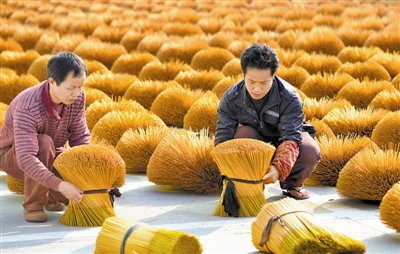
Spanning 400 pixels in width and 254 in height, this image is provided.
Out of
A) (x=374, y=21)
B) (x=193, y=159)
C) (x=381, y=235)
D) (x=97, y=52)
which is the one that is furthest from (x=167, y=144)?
(x=374, y=21)

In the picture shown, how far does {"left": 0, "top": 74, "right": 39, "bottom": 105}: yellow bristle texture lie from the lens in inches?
267

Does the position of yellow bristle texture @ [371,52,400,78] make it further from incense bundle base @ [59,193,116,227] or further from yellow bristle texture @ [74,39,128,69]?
incense bundle base @ [59,193,116,227]

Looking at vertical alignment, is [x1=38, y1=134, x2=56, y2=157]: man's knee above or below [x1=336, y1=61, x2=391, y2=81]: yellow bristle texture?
above

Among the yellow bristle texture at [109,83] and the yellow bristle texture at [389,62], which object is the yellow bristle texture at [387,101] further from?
the yellow bristle texture at [109,83]

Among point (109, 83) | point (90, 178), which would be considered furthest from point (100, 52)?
point (90, 178)

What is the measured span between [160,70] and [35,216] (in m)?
3.88

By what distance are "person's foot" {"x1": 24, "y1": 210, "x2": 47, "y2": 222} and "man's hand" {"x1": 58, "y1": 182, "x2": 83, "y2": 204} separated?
0.22m

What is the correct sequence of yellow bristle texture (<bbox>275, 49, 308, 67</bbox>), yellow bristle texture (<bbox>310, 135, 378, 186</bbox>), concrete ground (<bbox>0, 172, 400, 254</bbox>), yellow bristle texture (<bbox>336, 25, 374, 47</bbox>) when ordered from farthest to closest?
1. yellow bristle texture (<bbox>336, 25, 374, 47</bbox>)
2. yellow bristle texture (<bbox>275, 49, 308, 67</bbox>)
3. yellow bristle texture (<bbox>310, 135, 378, 186</bbox>)
4. concrete ground (<bbox>0, 172, 400, 254</bbox>)

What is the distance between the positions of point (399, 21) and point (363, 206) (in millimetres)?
6319

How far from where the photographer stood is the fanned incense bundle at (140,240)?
2912 mm

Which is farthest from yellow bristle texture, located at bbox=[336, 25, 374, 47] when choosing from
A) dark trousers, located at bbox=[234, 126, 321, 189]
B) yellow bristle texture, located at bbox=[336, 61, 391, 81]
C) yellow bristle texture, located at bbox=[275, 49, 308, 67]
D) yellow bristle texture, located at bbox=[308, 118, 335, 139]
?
dark trousers, located at bbox=[234, 126, 321, 189]

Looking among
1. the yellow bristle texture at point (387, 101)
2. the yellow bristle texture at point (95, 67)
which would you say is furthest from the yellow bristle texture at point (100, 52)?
the yellow bristle texture at point (387, 101)

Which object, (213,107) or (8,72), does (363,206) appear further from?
(8,72)

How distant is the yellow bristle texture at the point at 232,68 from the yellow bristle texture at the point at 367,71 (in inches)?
35.6
